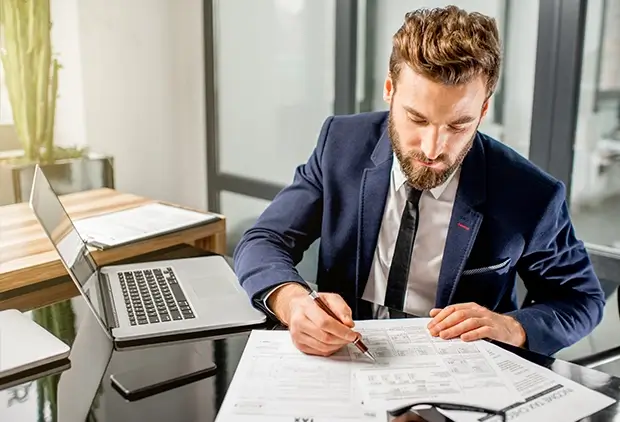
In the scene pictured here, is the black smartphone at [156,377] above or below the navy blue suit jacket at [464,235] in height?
below

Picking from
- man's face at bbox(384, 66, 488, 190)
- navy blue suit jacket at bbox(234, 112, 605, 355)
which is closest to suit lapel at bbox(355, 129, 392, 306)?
navy blue suit jacket at bbox(234, 112, 605, 355)

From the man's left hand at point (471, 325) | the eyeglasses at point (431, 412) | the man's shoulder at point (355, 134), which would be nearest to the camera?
the eyeglasses at point (431, 412)

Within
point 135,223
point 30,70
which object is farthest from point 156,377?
point 30,70

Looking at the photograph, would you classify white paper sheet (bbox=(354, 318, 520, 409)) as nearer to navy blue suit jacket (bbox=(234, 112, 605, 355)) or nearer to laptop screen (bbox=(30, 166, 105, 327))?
navy blue suit jacket (bbox=(234, 112, 605, 355))

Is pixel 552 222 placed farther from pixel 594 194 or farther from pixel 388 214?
pixel 594 194

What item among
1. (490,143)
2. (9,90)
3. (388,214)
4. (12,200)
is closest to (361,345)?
(388,214)

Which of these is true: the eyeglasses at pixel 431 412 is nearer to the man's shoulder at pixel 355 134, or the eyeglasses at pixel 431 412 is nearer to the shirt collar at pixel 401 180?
the shirt collar at pixel 401 180

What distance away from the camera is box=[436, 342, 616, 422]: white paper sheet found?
809mm

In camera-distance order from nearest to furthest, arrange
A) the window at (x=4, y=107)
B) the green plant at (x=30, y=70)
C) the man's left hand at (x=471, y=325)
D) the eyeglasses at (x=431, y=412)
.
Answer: the eyeglasses at (x=431, y=412) → the man's left hand at (x=471, y=325) → the green plant at (x=30, y=70) → the window at (x=4, y=107)

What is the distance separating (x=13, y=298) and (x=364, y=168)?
29.3 inches

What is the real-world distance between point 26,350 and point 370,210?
0.70m

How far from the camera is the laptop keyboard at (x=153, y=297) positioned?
113 cm

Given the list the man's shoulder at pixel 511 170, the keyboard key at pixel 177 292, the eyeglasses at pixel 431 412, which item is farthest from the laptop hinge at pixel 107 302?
the man's shoulder at pixel 511 170

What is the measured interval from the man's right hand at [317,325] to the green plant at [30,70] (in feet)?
6.28
